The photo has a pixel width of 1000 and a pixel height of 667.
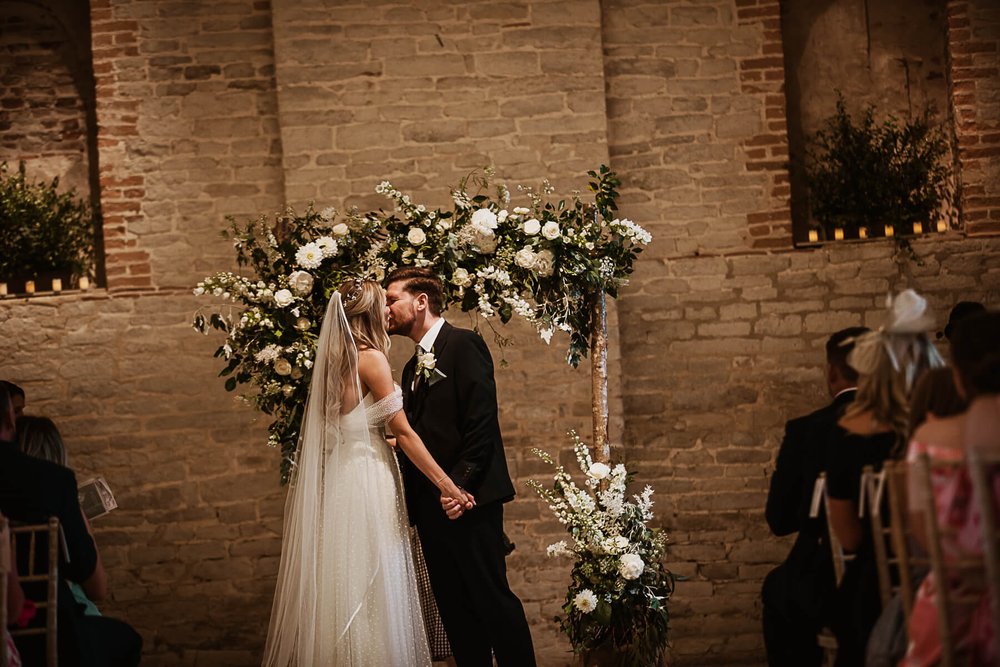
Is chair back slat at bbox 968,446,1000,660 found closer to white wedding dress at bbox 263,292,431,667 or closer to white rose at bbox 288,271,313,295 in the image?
white wedding dress at bbox 263,292,431,667

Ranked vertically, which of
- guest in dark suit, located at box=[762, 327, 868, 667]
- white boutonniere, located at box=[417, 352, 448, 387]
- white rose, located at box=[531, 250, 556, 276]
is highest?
white rose, located at box=[531, 250, 556, 276]

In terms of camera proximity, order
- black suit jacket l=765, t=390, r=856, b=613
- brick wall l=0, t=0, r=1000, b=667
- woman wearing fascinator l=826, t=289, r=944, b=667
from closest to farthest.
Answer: woman wearing fascinator l=826, t=289, r=944, b=667
black suit jacket l=765, t=390, r=856, b=613
brick wall l=0, t=0, r=1000, b=667

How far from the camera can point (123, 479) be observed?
272 inches

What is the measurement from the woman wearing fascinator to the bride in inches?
67.6

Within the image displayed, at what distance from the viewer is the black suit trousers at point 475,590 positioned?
4.81 meters

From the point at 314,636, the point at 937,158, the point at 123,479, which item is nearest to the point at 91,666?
the point at 314,636

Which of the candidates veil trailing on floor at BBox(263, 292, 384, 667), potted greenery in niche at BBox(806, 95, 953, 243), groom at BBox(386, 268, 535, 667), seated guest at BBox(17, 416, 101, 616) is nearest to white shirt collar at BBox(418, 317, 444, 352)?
groom at BBox(386, 268, 535, 667)

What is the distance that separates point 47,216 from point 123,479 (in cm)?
168

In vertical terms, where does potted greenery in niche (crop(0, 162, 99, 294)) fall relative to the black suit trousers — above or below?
above

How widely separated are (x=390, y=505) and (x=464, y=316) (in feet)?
6.70

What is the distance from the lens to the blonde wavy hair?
502 centimetres

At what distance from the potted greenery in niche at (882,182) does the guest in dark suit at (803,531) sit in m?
3.17

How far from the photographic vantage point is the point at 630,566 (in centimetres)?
505

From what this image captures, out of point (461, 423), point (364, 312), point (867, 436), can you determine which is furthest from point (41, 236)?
point (867, 436)
